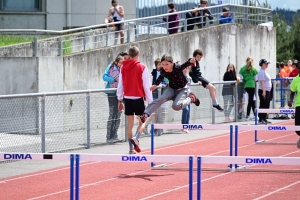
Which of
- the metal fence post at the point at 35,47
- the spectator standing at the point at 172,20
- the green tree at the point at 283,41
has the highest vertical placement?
the green tree at the point at 283,41

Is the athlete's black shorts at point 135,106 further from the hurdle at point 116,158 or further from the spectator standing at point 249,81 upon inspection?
the spectator standing at point 249,81

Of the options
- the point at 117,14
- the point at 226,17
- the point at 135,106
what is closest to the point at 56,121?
the point at 135,106

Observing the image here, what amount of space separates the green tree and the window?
140 feet

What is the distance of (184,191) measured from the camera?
12195 mm

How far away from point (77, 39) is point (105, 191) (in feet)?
38.7

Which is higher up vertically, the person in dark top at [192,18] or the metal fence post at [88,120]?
the person in dark top at [192,18]

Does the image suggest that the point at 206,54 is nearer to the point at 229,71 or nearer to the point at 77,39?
the point at 229,71

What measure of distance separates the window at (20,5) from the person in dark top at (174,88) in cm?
1452

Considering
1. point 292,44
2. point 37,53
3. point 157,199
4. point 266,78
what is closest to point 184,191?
point 157,199

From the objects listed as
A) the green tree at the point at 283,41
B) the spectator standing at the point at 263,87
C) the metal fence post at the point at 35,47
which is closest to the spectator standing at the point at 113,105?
the metal fence post at the point at 35,47

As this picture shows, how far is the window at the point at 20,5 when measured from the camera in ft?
93.6

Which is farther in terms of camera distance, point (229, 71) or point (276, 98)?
point (276, 98)

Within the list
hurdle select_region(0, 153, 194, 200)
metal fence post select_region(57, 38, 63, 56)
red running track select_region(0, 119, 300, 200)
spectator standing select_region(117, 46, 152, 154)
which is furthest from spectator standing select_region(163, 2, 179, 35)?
hurdle select_region(0, 153, 194, 200)

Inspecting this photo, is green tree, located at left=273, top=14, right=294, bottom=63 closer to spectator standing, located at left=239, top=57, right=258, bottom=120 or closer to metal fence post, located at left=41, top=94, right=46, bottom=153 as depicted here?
spectator standing, located at left=239, top=57, right=258, bottom=120
